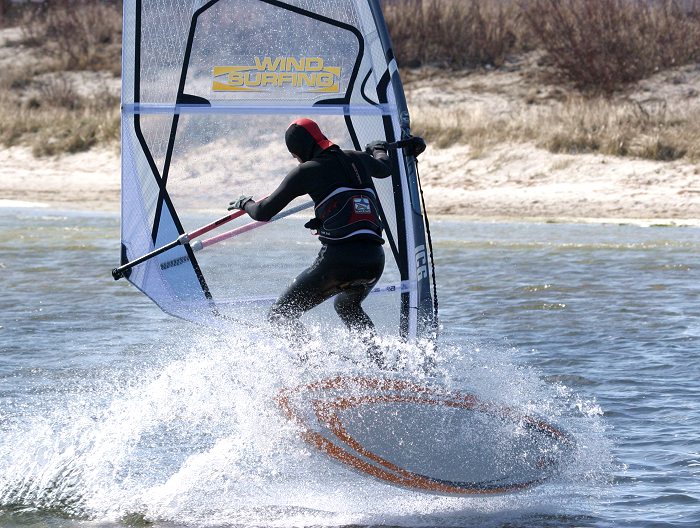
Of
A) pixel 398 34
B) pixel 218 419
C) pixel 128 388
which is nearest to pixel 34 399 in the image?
pixel 128 388

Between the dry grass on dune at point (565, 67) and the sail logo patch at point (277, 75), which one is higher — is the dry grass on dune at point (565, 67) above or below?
below

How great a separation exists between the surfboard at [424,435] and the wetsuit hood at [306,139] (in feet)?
3.50

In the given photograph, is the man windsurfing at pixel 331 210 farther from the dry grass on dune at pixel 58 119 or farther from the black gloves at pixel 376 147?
the dry grass on dune at pixel 58 119

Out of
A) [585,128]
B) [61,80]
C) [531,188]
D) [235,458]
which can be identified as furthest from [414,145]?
[61,80]

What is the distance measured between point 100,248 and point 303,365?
8.42 m

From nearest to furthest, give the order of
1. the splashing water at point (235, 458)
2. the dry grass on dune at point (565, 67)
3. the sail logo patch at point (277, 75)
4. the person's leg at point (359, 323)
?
1. the splashing water at point (235, 458)
2. the person's leg at point (359, 323)
3. the sail logo patch at point (277, 75)
4. the dry grass on dune at point (565, 67)

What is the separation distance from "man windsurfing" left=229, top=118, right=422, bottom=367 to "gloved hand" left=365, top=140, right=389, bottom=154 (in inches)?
22.1

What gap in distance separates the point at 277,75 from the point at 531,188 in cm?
955

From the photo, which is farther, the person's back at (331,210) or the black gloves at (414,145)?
the black gloves at (414,145)

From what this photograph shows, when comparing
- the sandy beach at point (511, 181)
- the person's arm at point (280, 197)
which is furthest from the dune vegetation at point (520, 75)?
the person's arm at point (280, 197)

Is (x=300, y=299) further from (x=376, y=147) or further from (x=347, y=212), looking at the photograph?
(x=376, y=147)

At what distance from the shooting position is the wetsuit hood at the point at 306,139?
5551 mm

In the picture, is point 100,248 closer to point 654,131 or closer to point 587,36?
point 654,131

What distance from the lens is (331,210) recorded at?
555 centimetres
